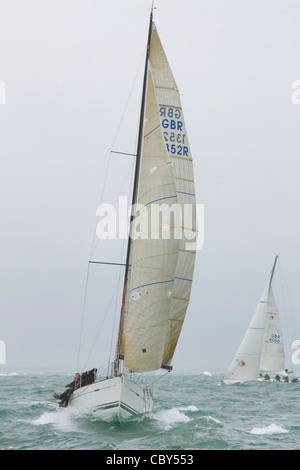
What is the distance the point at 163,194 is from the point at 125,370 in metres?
7.10

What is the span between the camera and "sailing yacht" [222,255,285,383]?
Answer: 2260 inches

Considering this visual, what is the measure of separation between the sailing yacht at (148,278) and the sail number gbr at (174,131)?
0.21 ft

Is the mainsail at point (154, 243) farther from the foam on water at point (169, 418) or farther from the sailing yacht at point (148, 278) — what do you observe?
the foam on water at point (169, 418)

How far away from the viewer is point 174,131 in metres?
28.4

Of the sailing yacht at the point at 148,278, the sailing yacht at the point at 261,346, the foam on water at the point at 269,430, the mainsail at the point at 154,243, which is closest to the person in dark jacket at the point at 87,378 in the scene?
the sailing yacht at the point at 148,278

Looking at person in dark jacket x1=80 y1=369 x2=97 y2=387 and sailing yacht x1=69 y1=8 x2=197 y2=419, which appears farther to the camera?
person in dark jacket x1=80 y1=369 x2=97 y2=387

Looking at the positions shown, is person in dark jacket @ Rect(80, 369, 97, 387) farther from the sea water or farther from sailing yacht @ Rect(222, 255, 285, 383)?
sailing yacht @ Rect(222, 255, 285, 383)

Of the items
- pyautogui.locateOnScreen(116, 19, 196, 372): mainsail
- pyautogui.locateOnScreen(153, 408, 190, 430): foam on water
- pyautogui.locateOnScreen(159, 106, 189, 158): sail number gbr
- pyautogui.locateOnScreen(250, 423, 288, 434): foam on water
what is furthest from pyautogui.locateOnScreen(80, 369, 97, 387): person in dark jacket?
pyautogui.locateOnScreen(159, 106, 189, 158): sail number gbr

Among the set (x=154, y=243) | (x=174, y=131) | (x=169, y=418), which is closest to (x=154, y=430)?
(x=169, y=418)

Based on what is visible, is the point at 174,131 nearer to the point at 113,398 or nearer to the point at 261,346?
the point at 113,398

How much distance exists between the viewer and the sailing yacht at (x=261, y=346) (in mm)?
57406
